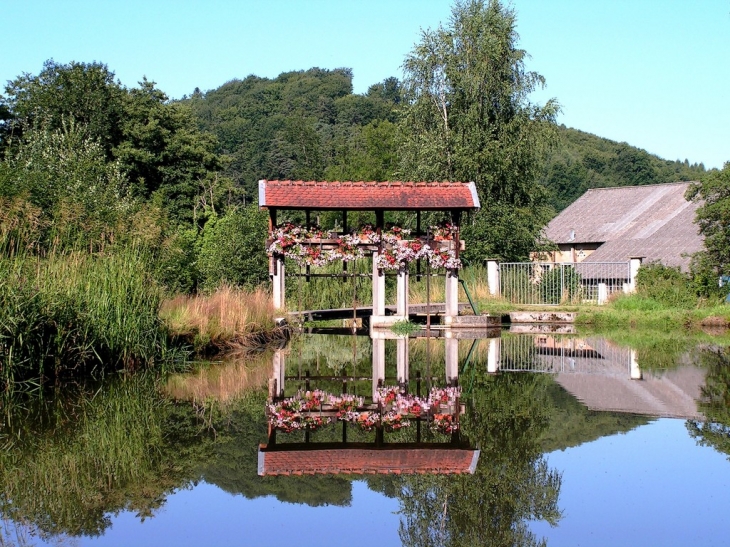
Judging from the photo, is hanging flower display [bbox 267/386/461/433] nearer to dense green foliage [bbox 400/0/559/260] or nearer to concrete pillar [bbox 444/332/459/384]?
concrete pillar [bbox 444/332/459/384]

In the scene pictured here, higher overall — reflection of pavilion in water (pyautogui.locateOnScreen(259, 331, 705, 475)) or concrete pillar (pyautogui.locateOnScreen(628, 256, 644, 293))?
concrete pillar (pyautogui.locateOnScreen(628, 256, 644, 293))

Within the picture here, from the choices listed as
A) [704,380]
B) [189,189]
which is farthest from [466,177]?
[704,380]

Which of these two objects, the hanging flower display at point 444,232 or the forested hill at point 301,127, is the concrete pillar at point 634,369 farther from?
the forested hill at point 301,127

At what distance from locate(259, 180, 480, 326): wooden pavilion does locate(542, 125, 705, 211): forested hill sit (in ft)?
170

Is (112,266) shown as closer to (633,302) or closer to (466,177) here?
(633,302)

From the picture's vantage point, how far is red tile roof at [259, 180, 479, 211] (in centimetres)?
2486

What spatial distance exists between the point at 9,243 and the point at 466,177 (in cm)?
2641

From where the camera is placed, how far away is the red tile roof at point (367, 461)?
800 cm

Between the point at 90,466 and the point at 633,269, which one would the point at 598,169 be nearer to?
the point at 633,269

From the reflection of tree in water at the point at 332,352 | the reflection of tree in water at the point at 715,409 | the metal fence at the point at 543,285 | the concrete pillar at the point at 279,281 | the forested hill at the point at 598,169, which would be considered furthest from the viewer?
the forested hill at the point at 598,169

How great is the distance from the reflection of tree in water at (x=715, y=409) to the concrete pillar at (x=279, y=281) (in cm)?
1088

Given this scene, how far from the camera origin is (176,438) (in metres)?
9.51

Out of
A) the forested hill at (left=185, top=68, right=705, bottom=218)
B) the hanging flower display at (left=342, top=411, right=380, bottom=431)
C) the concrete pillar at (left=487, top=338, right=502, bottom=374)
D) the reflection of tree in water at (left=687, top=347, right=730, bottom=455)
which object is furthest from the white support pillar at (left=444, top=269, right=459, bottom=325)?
the forested hill at (left=185, top=68, right=705, bottom=218)

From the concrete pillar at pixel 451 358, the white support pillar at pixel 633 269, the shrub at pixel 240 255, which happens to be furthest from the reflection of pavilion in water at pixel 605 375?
the white support pillar at pixel 633 269
